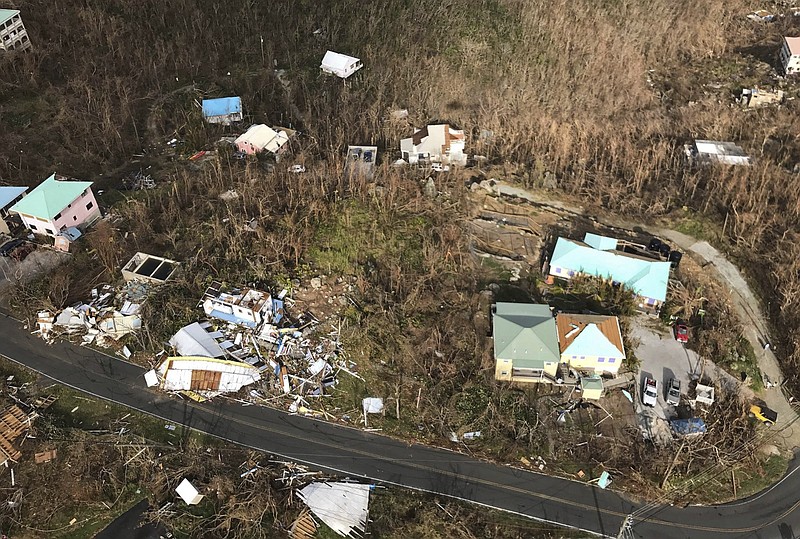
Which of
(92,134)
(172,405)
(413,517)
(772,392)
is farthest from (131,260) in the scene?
(772,392)

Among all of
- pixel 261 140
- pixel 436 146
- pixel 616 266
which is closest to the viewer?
pixel 616 266

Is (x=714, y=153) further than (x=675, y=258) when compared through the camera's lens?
Yes

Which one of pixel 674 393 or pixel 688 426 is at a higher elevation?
pixel 674 393

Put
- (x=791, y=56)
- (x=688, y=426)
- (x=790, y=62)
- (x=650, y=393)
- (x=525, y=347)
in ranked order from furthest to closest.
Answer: (x=790, y=62) < (x=791, y=56) < (x=525, y=347) < (x=650, y=393) < (x=688, y=426)

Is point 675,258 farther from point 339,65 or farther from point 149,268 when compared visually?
point 339,65

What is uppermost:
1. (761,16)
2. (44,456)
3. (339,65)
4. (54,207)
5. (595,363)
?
(761,16)

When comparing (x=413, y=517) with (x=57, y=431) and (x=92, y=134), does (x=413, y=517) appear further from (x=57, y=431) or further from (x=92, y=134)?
(x=92, y=134)

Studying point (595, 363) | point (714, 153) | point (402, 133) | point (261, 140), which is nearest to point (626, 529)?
point (595, 363)

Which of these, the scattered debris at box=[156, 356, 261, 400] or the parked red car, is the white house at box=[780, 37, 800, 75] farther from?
the scattered debris at box=[156, 356, 261, 400]
